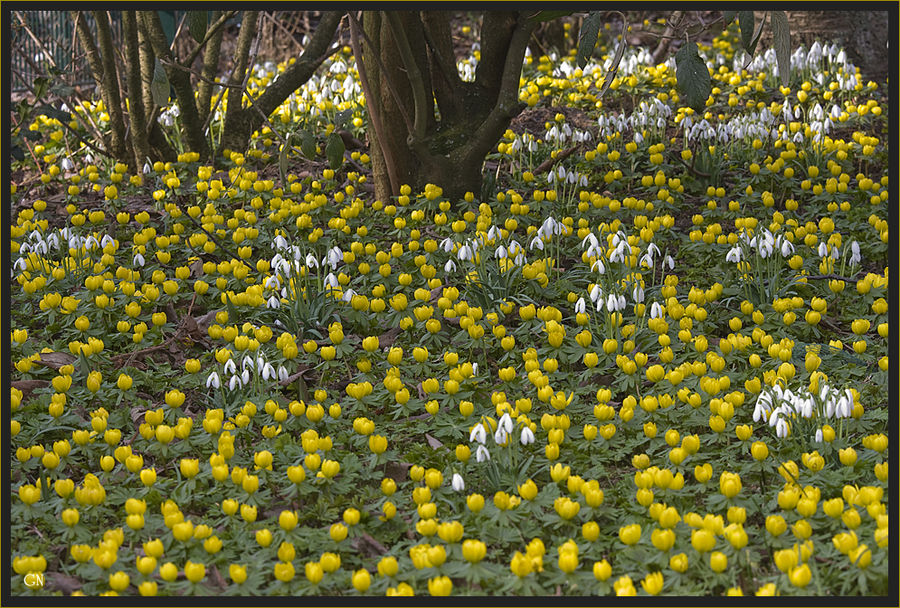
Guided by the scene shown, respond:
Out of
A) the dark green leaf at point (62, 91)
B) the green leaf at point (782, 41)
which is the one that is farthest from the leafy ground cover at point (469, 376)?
the green leaf at point (782, 41)

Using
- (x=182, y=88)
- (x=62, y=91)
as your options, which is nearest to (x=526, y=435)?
(x=62, y=91)

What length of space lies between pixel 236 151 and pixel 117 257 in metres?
1.51

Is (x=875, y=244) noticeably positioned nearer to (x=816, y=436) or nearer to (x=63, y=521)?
(x=816, y=436)

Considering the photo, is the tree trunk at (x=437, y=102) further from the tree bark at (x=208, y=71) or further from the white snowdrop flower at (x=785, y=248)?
the white snowdrop flower at (x=785, y=248)

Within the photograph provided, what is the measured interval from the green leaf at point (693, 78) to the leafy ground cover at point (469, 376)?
83 cm

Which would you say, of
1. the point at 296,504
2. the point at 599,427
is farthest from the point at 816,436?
the point at 296,504

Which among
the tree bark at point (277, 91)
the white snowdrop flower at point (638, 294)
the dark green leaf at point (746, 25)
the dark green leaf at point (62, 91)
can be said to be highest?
the tree bark at point (277, 91)

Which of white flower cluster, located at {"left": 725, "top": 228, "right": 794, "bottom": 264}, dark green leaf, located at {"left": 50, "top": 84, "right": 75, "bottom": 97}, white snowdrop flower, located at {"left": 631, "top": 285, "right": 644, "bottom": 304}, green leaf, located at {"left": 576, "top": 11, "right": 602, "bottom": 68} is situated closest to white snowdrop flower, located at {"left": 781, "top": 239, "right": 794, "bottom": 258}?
white flower cluster, located at {"left": 725, "top": 228, "right": 794, "bottom": 264}

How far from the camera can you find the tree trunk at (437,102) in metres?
4.88

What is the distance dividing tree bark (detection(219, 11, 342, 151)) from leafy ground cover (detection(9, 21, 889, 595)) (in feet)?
1.02

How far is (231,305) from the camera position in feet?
13.1

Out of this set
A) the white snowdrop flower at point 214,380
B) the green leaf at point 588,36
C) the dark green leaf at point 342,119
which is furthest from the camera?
the dark green leaf at point 342,119

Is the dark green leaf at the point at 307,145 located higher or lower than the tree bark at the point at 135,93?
lower

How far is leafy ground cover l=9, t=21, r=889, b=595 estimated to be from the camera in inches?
97.7
